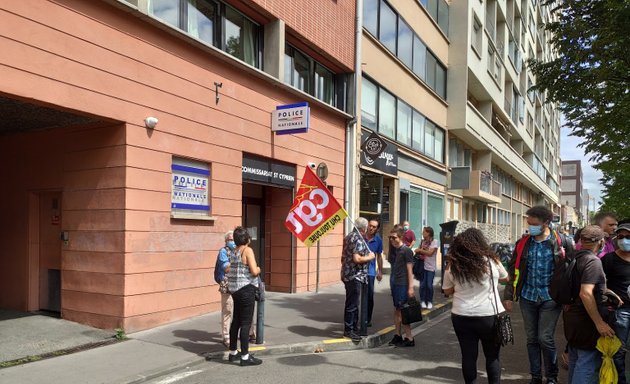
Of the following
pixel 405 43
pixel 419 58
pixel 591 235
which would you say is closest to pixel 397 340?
pixel 591 235

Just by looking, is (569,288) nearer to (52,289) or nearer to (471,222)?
(52,289)

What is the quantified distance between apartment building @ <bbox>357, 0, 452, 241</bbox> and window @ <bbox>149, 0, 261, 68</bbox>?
15.5 ft

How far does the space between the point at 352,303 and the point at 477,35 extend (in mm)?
21346

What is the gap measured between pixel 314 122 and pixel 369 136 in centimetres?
257

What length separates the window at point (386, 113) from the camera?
15.9 meters

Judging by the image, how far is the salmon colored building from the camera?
22.2ft

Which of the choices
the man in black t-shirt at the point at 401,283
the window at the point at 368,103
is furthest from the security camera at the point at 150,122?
the window at the point at 368,103

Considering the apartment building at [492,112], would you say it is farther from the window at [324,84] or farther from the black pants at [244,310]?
the black pants at [244,310]

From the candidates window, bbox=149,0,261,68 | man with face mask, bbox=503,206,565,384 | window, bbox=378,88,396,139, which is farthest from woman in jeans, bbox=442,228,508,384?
window, bbox=378,88,396,139

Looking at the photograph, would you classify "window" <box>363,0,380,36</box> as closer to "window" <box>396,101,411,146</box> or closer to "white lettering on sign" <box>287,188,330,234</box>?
"window" <box>396,101,411,146</box>

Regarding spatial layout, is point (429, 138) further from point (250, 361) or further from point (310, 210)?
point (250, 361)

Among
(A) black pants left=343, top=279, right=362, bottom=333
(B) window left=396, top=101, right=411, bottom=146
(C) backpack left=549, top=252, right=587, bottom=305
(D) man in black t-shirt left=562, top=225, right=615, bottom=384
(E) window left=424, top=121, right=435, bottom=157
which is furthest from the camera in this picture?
(E) window left=424, top=121, right=435, bottom=157

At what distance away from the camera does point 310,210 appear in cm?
777

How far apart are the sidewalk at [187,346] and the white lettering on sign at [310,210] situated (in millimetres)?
1644
